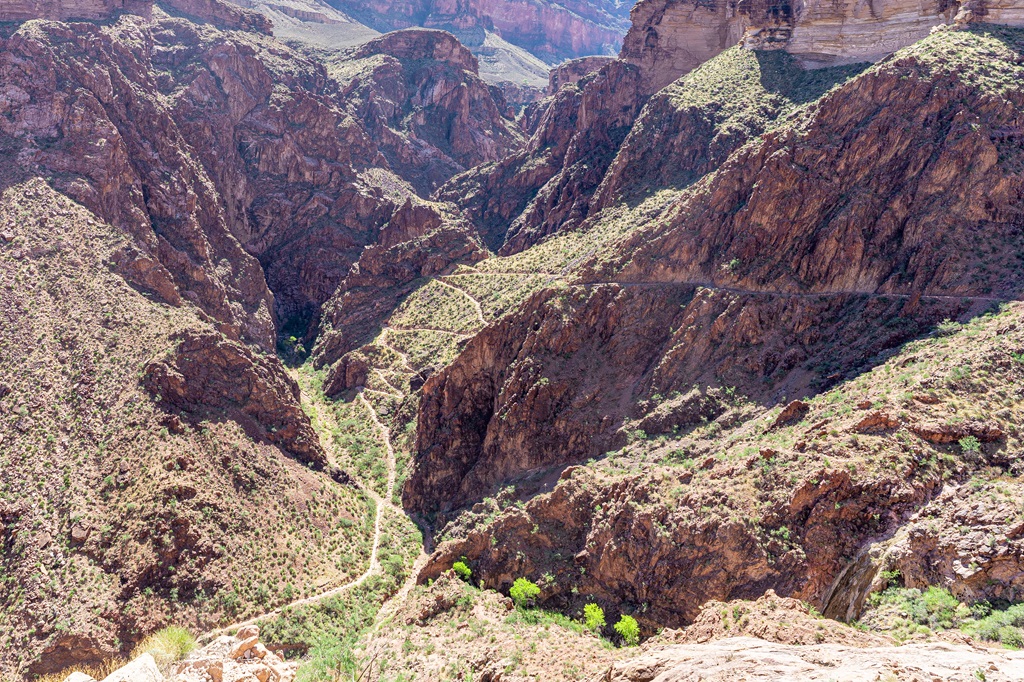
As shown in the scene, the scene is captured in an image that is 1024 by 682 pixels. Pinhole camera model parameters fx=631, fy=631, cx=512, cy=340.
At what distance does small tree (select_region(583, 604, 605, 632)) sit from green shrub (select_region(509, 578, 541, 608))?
3.88 m

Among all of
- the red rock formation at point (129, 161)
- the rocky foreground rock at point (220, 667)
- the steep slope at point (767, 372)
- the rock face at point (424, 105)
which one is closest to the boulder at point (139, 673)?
the rocky foreground rock at point (220, 667)

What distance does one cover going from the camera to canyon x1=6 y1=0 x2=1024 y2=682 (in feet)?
105

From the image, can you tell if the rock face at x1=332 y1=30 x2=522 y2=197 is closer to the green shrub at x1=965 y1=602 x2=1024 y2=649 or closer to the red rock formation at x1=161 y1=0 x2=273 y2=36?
the red rock formation at x1=161 y1=0 x2=273 y2=36

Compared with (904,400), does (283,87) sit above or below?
above

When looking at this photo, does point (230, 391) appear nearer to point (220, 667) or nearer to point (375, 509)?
point (375, 509)

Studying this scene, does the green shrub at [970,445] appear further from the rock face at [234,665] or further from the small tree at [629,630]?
the rock face at [234,665]

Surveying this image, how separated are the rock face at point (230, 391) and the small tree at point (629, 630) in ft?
132

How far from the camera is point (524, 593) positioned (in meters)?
40.6

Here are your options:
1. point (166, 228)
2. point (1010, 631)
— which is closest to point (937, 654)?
point (1010, 631)

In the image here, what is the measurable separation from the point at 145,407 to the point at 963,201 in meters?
70.1

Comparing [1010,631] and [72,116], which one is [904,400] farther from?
[72,116]

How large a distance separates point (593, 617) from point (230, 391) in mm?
43774

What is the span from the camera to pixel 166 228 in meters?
87.8

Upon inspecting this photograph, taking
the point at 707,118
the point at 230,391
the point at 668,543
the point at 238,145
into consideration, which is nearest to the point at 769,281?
the point at 668,543
